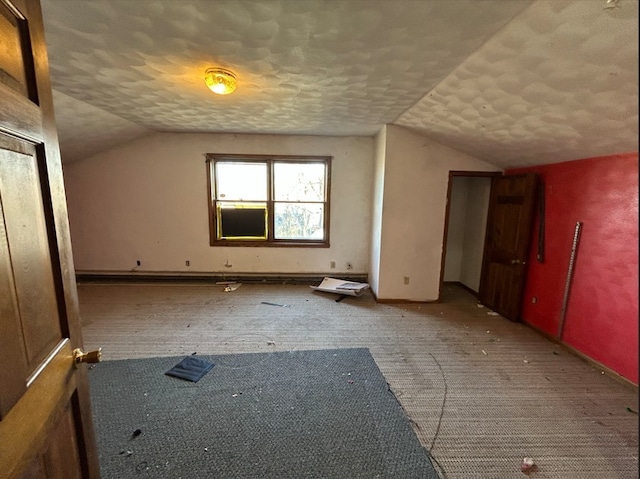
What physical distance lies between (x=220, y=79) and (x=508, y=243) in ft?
11.8

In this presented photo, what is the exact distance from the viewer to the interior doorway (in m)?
4.27

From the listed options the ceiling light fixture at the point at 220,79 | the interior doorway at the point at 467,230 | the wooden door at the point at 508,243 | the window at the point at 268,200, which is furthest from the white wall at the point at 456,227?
the ceiling light fixture at the point at 220,79

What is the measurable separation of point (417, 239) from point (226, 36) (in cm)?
308

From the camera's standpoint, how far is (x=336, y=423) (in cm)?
190

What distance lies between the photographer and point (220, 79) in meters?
2.29

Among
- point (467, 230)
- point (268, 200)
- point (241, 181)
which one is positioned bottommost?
point (467, 230)

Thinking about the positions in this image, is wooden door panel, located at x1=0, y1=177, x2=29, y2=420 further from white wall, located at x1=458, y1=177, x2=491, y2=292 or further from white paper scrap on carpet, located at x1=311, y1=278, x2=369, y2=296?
white wall, located at x1=458, y1=177, x2=491, y2=292

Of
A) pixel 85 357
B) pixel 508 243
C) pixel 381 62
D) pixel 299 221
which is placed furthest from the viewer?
pixel 299 221

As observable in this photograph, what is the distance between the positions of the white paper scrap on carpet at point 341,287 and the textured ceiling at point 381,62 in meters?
2.27

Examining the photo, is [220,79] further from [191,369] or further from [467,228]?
[467,228]

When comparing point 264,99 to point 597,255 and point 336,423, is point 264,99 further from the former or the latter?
point 597,255

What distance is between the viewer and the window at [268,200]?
14.8 feet

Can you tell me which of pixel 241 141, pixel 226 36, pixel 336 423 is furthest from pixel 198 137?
pixel 336 423

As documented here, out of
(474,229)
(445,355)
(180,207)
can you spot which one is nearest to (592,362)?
(445,355)
